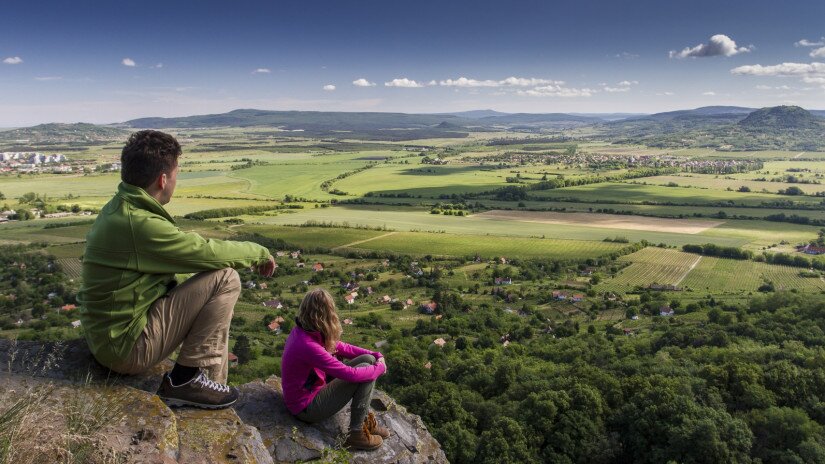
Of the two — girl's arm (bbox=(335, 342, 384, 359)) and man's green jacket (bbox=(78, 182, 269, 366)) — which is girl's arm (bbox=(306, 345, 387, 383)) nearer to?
girl's arm (bbox=(335, 342, 384, 359))

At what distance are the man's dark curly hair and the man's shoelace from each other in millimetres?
2237

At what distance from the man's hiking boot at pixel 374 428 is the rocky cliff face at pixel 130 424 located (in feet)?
0.47

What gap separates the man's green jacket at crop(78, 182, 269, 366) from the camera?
206 inches

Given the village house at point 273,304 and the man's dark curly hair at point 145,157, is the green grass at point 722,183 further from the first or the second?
the man's dark curly hair at point 145,157

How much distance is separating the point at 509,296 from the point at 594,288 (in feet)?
33.1

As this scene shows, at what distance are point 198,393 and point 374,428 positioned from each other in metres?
2.35

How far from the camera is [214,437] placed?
5.64 meters

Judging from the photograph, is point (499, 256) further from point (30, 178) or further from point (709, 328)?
point (30, 178)

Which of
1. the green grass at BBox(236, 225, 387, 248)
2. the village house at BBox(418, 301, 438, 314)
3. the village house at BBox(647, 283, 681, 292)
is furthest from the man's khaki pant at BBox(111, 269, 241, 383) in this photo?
the green grass at BBox(236, 225, 387, 248)

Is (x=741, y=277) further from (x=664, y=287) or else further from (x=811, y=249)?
(x=811, y=249)

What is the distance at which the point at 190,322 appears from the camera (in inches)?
228

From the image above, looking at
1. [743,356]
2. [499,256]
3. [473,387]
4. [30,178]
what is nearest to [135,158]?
[473,387]

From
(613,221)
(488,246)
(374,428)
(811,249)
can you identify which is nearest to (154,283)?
(374,428)

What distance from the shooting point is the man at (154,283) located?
207 inches
